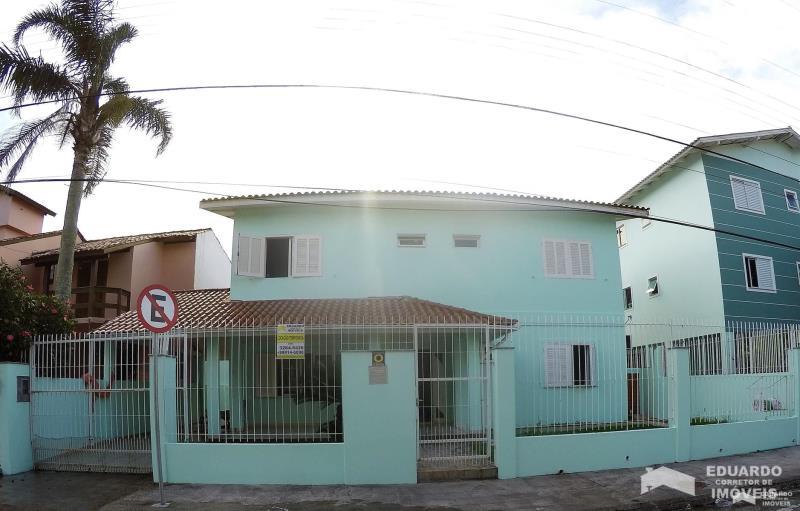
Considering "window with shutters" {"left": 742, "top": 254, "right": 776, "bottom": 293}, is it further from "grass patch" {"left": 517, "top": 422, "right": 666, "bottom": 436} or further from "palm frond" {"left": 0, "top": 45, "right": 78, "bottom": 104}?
"palm frond" {"left": 0, "top": 45, "right": 78, "bottom": 104}

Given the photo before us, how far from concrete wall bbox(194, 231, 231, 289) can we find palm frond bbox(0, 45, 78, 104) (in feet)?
27.3

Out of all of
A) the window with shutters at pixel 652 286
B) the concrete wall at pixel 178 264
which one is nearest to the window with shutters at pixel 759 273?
the window with shutters at pixel 652 286

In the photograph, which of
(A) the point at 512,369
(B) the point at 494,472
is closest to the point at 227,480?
(B) the point at 494,472

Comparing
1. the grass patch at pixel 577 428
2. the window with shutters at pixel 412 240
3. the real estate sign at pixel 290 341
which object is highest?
the window with shutters at pixel 412 240

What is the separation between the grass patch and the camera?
10.2m

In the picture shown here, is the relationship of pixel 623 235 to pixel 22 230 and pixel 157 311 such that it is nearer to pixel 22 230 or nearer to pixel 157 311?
pixel 157 311

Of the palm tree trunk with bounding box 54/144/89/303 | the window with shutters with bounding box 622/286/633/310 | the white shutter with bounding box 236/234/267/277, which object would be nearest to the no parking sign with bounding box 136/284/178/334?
the white shutter with bounding box 236/234/267/277

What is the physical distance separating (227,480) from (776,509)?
7.42 metres

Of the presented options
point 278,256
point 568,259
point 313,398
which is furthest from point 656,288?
point 313,398

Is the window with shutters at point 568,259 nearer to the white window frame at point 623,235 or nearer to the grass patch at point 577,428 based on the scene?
the grass patch at point 577,428

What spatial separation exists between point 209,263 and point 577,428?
16.8 m

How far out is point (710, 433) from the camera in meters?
10.7

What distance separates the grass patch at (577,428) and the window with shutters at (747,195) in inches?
429

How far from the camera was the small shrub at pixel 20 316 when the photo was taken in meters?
Result: 10.1
